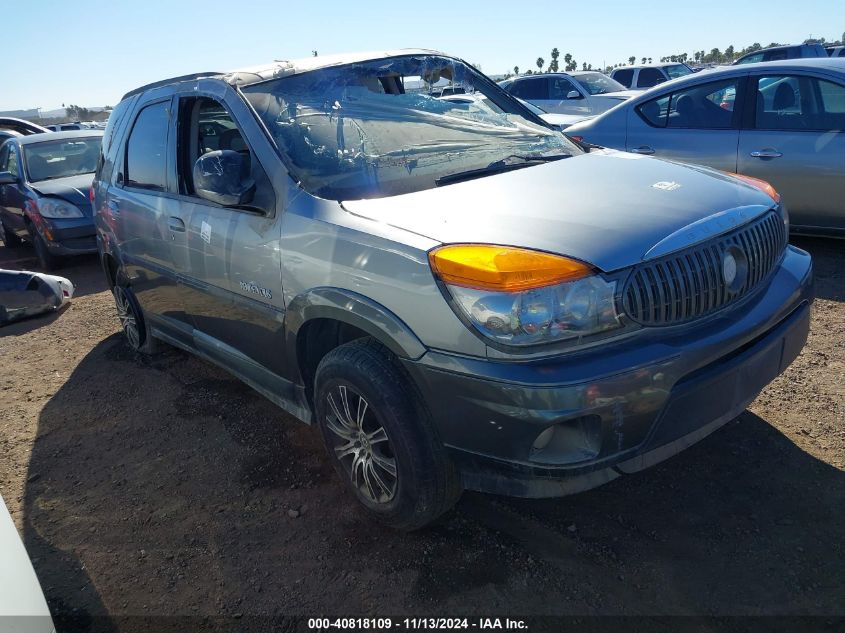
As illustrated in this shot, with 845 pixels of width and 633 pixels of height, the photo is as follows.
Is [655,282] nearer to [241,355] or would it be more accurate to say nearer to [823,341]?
[241,355]

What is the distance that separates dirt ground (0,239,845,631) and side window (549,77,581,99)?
11747 mm

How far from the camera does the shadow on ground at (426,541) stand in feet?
7.73

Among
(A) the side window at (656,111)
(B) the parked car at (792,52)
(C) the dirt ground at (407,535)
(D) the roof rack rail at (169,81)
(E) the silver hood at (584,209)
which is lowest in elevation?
(C) the dirt ground at (407,535)

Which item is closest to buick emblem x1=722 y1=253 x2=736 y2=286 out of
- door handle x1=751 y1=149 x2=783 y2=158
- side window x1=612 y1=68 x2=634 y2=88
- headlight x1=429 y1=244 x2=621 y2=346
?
headlight x1=429 y1=244 x2=621 y2=346

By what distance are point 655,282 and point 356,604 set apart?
1.57 meters

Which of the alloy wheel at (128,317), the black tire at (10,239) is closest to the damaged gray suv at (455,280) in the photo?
the alloy wheel at (128,317)

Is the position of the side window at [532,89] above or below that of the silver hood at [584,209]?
above

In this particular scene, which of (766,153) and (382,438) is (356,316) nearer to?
(382,438)

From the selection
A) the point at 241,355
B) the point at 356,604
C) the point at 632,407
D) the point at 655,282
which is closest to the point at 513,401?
the point at 632,407

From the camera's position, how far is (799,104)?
5.43 m

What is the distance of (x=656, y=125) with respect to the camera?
244 inches

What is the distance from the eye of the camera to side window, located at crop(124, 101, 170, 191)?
379cm

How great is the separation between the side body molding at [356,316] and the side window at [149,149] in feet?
5.05

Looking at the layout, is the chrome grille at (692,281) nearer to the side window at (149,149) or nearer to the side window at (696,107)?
the side window at (149,149)
